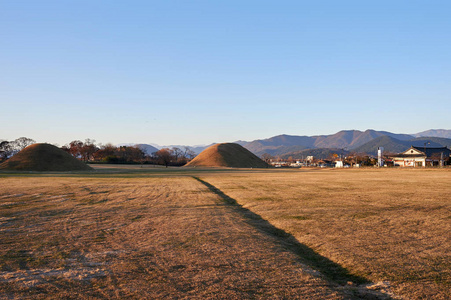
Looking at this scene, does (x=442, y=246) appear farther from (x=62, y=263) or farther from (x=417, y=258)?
(x=62, y=263)

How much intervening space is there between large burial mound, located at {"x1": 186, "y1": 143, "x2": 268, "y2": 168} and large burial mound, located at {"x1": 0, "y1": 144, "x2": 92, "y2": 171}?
74018mm

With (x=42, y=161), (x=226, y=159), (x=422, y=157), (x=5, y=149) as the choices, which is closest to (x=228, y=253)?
(x=42, y=161)

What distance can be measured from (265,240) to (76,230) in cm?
816

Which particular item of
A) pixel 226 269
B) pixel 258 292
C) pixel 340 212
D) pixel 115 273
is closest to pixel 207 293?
pixel 258 292

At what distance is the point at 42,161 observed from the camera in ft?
313

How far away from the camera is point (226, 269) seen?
30.4 feet

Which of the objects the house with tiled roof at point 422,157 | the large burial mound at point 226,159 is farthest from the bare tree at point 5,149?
the house with tiled roof at point 422,157

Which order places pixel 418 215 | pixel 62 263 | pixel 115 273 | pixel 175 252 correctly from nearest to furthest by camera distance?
1. pixel 115 273
2. pixel 62 263
3. pixel 175 252
4. pixel 418 215

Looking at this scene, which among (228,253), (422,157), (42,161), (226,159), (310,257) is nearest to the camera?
(310,257)

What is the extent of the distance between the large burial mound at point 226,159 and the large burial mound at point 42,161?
74.0m

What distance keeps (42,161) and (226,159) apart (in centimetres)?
9601

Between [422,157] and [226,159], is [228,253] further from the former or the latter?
[226,159]

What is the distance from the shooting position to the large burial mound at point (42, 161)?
9188 cm

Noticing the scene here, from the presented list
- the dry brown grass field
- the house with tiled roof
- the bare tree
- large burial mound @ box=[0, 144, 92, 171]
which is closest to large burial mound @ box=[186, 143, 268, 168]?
the house with tiled roof
